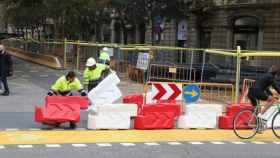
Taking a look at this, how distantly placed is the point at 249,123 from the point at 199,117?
59.9 inches

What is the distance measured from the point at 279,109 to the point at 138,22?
939 inches

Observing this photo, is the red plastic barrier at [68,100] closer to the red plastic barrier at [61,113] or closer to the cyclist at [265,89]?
the red plastic barrier at [61,113]

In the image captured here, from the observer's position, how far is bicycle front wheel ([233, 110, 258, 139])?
38.8ft

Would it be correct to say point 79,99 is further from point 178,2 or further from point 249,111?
point 178,2

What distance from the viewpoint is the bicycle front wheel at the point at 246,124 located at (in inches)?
466

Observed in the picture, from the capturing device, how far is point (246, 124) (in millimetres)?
11938

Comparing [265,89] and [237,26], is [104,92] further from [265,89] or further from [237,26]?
[237,26]

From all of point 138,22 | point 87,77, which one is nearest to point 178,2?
point 138,22

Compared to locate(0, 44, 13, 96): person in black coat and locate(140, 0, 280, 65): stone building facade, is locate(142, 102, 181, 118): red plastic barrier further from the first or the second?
locate(140, 0, 280, 65): stone building facade

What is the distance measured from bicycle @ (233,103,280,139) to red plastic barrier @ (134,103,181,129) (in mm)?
1644

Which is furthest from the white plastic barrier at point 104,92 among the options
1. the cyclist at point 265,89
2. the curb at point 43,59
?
the curb at point 43,59

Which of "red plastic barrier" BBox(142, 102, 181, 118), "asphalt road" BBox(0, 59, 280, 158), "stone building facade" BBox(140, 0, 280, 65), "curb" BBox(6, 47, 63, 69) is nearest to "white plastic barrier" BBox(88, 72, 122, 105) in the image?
"asphalt road" BBox(0, 59, 280, 158)

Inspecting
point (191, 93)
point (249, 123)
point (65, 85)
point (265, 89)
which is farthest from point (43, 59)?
point (265, 89)

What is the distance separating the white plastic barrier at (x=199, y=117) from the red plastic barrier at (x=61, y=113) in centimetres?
238
